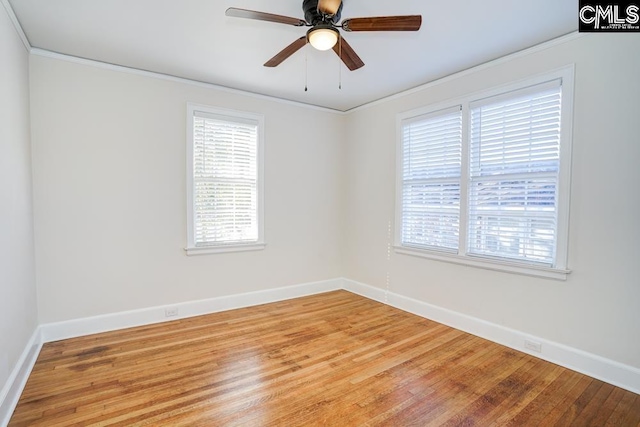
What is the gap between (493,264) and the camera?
3.14 meters

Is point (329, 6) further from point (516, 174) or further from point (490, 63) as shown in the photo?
point (516, 174)

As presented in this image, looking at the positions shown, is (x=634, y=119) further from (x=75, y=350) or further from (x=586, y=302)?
(x=75, y=350)

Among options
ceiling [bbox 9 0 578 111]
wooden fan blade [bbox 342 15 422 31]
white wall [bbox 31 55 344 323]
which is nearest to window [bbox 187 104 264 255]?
white wall [bbox 31 55 344 323]

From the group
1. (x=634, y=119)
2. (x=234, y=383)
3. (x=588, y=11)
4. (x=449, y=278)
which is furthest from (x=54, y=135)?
(x=634, y=119)

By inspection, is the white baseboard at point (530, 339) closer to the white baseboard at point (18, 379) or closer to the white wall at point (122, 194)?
the white wall at point (122, 194)

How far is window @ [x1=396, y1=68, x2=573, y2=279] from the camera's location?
2.71m

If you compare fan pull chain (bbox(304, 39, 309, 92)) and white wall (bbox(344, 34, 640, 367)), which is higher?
fan pull chain (bbox(304, 39, 309, 92))

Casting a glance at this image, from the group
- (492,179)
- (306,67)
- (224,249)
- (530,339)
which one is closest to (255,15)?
(306,67)

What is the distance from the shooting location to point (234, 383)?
239 centimetres

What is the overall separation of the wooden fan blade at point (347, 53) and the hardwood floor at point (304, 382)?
247 cm

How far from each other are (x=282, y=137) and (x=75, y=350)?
10.6 ft

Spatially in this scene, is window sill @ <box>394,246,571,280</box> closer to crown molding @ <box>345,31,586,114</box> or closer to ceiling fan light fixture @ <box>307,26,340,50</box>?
crown molding @ <box>345,31,586,114</box>

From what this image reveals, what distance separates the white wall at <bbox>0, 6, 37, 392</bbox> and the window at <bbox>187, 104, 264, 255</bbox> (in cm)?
139

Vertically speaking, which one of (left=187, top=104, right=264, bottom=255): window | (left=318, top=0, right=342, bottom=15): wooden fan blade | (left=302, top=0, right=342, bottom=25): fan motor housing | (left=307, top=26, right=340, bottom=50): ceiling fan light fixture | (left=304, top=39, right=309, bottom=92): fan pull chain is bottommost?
(left=187, top=104, right=264, bottom=255): window
